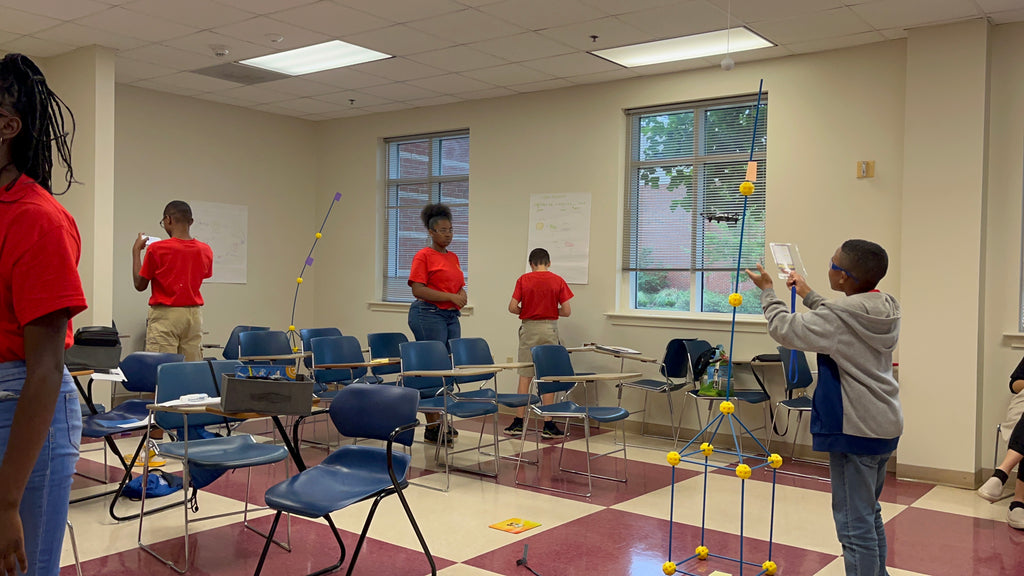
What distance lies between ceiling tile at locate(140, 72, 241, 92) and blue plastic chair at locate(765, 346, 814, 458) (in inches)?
217

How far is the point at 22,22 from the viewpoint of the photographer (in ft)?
19.6

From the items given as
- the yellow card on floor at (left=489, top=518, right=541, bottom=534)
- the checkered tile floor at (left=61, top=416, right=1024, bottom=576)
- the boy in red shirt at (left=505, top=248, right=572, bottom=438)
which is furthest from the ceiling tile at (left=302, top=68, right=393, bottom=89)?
the yellow card on floor at (left=489, top=518, right=541, bottom=534)

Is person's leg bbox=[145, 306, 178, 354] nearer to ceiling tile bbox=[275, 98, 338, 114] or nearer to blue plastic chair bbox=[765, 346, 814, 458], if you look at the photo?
ceiling tile bbox=[275, 98, 338, 114]

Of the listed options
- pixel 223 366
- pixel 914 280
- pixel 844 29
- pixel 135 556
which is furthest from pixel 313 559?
pixel 844 29

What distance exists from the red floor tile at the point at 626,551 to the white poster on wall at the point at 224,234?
5.58 metres

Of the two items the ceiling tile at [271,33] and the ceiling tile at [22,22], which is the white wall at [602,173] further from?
the ceiling tile at [22,22]

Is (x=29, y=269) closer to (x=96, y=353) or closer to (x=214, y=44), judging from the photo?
(x=96, y=353)

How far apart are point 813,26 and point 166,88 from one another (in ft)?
19.4

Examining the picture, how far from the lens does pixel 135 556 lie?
3.88 meters

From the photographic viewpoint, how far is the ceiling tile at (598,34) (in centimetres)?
582

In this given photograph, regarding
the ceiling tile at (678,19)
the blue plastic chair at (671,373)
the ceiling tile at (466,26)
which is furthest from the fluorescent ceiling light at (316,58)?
the blue plastic chair at (671,373)

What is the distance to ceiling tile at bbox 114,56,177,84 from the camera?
23.2 ft

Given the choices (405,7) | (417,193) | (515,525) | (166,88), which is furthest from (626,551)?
(166,88)

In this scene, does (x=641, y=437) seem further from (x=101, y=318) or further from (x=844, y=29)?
(x=101, y=318)
